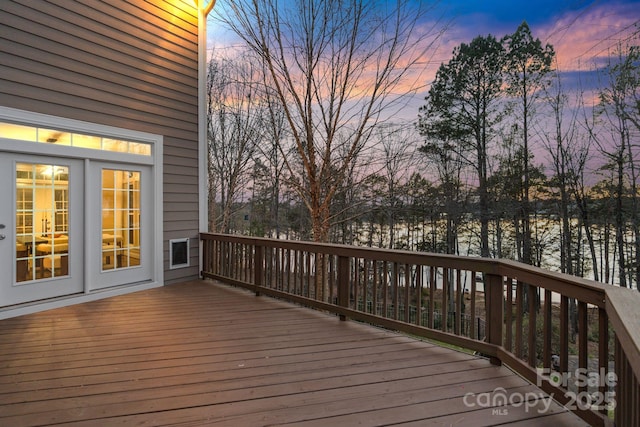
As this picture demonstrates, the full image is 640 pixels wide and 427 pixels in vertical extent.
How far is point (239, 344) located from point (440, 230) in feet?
33.0

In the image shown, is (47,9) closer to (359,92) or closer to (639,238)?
(359,92)

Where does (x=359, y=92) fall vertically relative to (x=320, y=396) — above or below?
above

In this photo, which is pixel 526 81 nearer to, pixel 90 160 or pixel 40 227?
pixel 90 160

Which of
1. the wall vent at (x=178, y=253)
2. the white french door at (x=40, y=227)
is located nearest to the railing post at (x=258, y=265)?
the wall vent at (x=178, y=253)

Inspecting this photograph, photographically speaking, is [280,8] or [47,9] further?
[280,8]

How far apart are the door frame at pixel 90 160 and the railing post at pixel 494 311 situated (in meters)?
4.28

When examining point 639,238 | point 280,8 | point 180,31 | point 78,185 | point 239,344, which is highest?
point 280,8

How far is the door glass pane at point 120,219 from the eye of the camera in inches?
172

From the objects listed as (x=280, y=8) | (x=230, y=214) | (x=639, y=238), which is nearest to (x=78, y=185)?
(x=280, y=8)

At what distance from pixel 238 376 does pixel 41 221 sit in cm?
319

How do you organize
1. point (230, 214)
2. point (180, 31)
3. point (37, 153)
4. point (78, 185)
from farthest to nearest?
1. point (230, 214)
2. point (180, 31)
3. point (78, 185)
4. point (37, 153)

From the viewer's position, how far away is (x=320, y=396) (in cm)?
198

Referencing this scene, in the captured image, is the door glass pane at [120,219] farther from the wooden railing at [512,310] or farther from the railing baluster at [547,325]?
the railing baluster at [547,325]

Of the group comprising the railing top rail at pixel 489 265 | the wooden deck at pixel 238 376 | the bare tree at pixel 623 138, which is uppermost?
the bare tree at pixel 623 138
